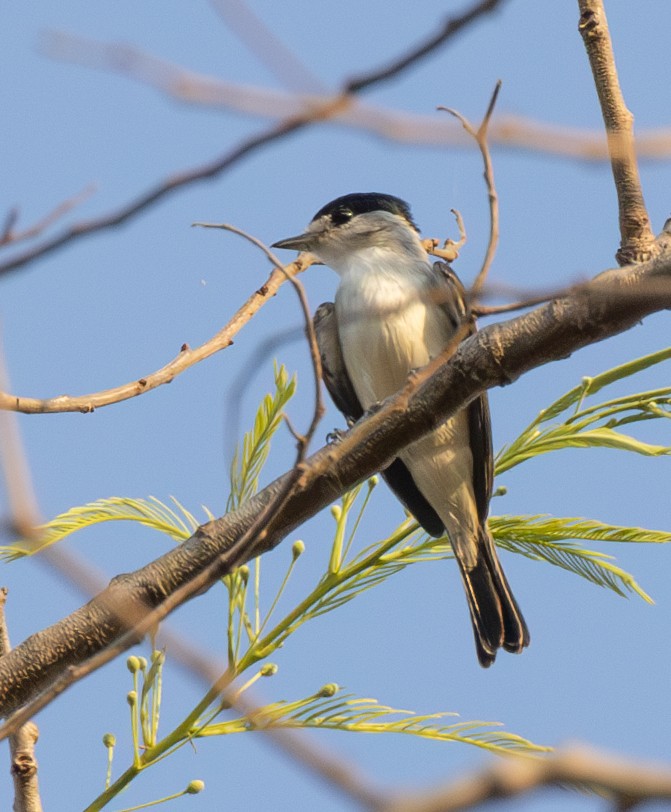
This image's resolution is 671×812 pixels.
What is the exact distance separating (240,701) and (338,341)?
13.8ft

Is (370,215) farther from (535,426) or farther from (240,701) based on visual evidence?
(240,701)

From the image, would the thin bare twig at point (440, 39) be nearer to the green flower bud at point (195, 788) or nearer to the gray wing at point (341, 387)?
the green flower bud at point (195, 788)

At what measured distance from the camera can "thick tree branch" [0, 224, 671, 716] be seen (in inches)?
102

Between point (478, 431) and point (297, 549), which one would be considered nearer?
point (297, 549)

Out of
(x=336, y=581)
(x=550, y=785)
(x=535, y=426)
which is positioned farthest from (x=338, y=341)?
(x=550, y=785)

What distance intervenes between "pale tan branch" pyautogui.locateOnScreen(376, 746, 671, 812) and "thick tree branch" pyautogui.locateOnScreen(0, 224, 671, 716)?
68.4 inches

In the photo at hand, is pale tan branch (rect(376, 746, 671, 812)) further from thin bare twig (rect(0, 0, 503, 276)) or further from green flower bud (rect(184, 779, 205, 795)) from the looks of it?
green flower bud (rect(184, 779, 205, 795))

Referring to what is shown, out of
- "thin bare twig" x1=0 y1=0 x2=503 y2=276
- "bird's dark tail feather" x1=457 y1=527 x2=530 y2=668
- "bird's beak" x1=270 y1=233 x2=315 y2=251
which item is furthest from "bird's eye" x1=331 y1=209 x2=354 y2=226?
"thin bare twig" x1=0 y1=0 x2=503 y2=276

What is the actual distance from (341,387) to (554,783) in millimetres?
4778

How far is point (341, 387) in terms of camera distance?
5.47 meters

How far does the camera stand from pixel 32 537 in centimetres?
115

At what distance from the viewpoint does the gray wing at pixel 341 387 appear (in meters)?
5.25

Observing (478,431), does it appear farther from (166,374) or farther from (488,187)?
(488,187)

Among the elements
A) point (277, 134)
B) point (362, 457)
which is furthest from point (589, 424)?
point (277, 134)
